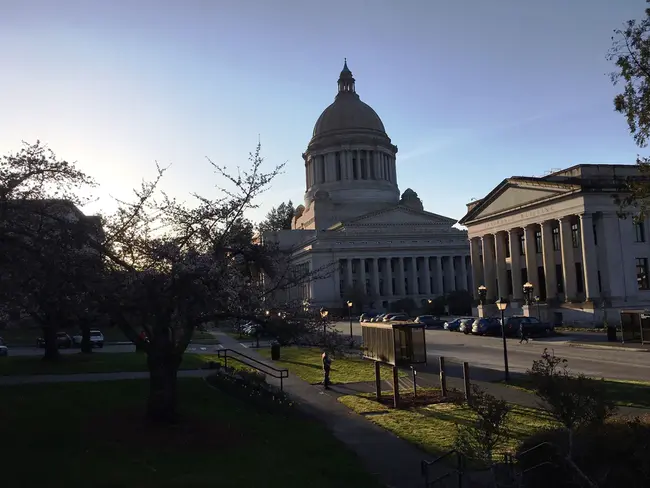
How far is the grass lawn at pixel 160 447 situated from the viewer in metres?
11.6

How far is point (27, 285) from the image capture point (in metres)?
13.9

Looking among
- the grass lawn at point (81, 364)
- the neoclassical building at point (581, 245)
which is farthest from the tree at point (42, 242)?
the neoclassical building at point (581, 245)

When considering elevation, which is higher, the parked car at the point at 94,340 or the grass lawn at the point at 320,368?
the parked car at the point at 94,340

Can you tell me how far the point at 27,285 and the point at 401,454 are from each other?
950 cm

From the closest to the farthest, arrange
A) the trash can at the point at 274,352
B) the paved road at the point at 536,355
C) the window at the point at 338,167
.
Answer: the paved road at the point at 536,355 → the trash can at the point at 274,352 → the window at the point at 338,167

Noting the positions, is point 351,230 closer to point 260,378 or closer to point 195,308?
point 260,378

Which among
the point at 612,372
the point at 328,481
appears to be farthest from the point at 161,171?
the point at 612,372

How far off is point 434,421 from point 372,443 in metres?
3.10

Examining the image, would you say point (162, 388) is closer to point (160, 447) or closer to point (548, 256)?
point (160, 447)

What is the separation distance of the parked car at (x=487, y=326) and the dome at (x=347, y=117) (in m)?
81.2

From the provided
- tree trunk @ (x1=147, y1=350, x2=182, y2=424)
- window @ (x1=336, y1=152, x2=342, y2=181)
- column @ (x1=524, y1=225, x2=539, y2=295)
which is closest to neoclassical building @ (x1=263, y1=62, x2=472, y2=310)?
window @ (x1=336, y1=152, x2=342, y2=181)

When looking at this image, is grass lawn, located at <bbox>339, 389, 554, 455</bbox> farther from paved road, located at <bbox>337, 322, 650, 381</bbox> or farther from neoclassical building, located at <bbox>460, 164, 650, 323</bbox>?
neoclassical building, located at <bbox>460, 164, 650, 323</bbox>

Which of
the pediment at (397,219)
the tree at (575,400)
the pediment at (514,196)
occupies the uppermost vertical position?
the pediment at (397,219)

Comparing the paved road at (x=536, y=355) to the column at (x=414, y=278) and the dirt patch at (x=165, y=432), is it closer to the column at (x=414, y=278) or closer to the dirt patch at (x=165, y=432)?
the dirt patch at (x=165, y=432)
